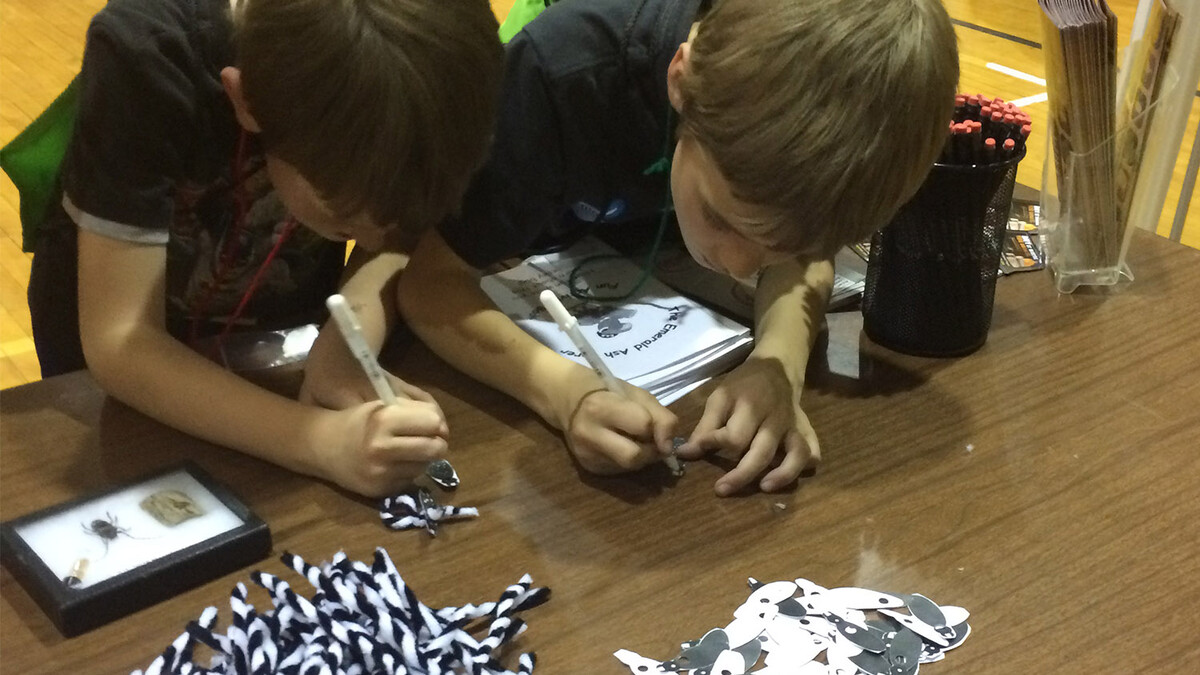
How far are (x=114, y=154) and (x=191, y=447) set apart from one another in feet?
0.65

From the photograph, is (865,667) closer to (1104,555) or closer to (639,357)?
(1104,555)

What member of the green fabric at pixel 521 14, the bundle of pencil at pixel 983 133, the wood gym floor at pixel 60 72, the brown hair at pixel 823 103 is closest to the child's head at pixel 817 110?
the brown hair at pixel 823 103

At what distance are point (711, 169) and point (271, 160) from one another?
280mm

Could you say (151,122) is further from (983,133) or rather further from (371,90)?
(983,133)

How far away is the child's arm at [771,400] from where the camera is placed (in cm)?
73

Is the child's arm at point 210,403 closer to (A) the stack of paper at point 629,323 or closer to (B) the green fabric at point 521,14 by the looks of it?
(A) the stack of paper at point 629,323

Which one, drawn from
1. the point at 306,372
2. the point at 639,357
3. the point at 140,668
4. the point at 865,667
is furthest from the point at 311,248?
the point at 865,667

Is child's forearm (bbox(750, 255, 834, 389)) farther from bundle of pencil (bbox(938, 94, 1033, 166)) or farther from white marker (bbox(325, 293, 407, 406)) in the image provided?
white marker (bbox(325, 293, 407, 406))

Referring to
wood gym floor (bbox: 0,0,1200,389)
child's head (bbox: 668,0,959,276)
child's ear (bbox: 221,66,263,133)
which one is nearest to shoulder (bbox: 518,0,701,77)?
child's head (bbox: 668,0,959,276)

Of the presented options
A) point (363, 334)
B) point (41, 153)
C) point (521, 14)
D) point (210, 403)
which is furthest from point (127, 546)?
point (521, 14)

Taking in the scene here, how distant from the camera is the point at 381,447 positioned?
2.25 feet

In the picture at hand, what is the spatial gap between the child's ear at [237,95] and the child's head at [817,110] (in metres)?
0.27

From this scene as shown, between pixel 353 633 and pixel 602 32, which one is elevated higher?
pixel 602 32

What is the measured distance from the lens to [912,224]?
84cm
